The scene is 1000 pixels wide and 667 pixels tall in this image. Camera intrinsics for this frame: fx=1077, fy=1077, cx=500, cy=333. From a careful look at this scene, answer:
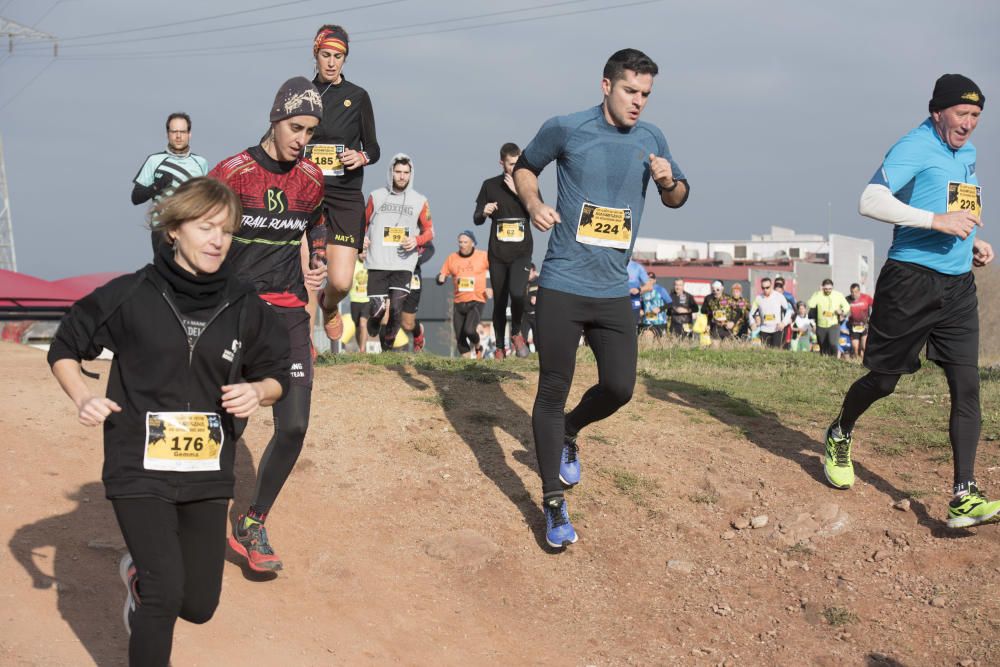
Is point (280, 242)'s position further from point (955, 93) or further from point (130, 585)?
point (955, 93)

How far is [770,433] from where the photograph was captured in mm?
8391

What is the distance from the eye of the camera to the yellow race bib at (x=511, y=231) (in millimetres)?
11397

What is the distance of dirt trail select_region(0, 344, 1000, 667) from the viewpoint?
5.29 meters

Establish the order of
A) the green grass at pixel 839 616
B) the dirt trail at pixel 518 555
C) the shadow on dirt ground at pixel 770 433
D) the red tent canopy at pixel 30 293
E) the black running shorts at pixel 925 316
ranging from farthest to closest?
the red tent canopy at pixel 30 293 → the shadow on dirt ground at pixel 770 433 → the black running shorts at pixel 925 316 → the green grass at pixel 839 616 → the dirt trail at pixel 518 555

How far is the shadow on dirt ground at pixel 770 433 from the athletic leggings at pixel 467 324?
4.41 m

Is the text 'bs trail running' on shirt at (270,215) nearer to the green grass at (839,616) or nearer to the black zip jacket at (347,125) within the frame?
the black zip jacket at (347,125)

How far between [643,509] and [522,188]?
2260mm

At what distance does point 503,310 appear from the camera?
11.9 meters

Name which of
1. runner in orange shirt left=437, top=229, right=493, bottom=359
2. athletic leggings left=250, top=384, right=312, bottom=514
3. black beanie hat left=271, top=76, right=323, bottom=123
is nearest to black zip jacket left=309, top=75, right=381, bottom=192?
black beanie hat left=271, top=76, right=323, bottom=123

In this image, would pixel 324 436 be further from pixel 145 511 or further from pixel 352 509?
pixel 145 511

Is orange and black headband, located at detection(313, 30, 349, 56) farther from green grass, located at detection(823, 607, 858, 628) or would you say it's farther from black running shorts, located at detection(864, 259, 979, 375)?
green grass, located at detection(823, 607, 858, 628)

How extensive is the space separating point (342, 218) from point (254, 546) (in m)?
2.43

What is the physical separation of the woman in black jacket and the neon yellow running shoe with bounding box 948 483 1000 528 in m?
4.30

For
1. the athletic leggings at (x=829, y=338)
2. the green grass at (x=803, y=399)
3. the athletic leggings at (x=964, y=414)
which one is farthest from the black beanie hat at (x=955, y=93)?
the athletic leggings at (x=829, y=338)
